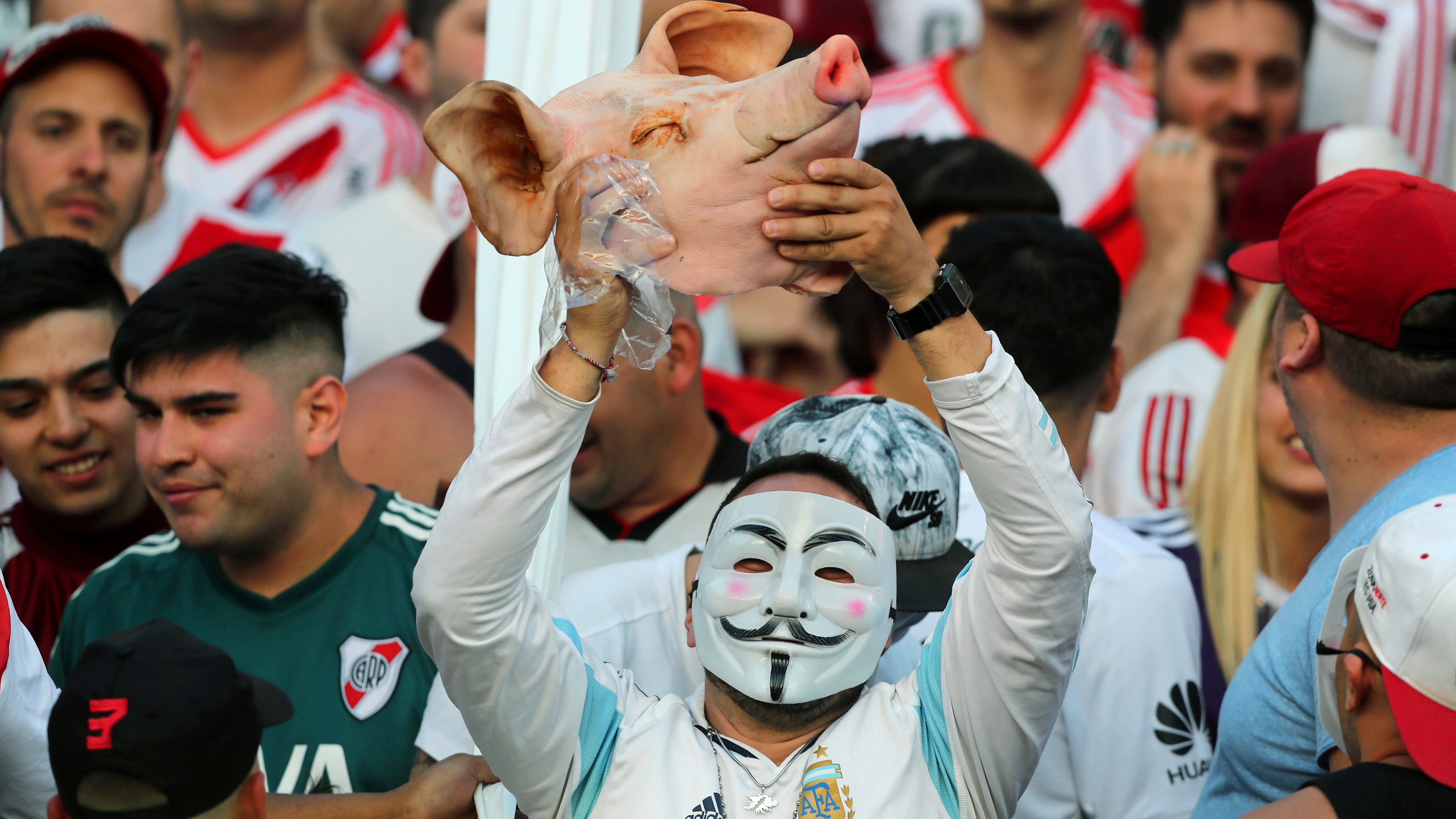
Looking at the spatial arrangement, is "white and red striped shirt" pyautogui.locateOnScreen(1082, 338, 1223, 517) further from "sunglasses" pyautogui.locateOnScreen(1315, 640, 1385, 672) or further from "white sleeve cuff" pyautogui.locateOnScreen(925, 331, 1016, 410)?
"white sleeve cuff" pyautogui.locateOnScreen(925, 331, 1016, 410)

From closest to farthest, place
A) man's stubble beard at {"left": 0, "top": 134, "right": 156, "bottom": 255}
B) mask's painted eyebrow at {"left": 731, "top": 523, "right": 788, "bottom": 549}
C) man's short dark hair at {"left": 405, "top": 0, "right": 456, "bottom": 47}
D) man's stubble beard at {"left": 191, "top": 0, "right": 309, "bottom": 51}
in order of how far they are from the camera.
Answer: mask's painted eyebrow at {"left": 731, "top": 523, "right": 788, "bottom": 549}
man's stubble beard at {"left": 0, "top": 134, "right": 156, "bottom": 255}
man's short dark hair at {"left": 405, "top": 0, "right": 456, "bottom": 47}
man's stubble beard at {"left": 191, "top": 0, "right": 309, "bottom": 51}

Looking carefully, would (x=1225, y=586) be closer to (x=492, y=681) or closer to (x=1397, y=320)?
(x=1397, y=320)

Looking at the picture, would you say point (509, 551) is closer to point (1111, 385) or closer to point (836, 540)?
point (836, 540)

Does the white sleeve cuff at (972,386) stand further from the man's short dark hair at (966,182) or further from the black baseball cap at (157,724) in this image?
the man's short dark hair at (966,182)

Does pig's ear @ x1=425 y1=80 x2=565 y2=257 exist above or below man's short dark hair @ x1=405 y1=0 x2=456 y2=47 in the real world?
above

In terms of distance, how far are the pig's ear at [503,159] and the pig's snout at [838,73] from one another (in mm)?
361

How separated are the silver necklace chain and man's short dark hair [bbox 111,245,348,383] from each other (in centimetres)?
140

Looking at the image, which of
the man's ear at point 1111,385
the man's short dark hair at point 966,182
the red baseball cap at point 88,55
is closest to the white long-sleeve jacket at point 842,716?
the man's ear at point 1111,385

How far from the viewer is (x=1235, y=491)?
11.1 ft

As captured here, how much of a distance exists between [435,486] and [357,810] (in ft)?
4.52

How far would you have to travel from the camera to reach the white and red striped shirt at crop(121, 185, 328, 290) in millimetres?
4477

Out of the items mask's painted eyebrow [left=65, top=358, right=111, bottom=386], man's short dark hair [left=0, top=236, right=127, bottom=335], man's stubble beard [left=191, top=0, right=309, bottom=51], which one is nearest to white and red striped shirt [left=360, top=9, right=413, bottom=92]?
man's stubble beard [left=191, top=0, right=309, bottom=51]

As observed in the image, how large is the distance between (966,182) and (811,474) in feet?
5.83

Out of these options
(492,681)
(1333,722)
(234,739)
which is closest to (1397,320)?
(1333,722)
